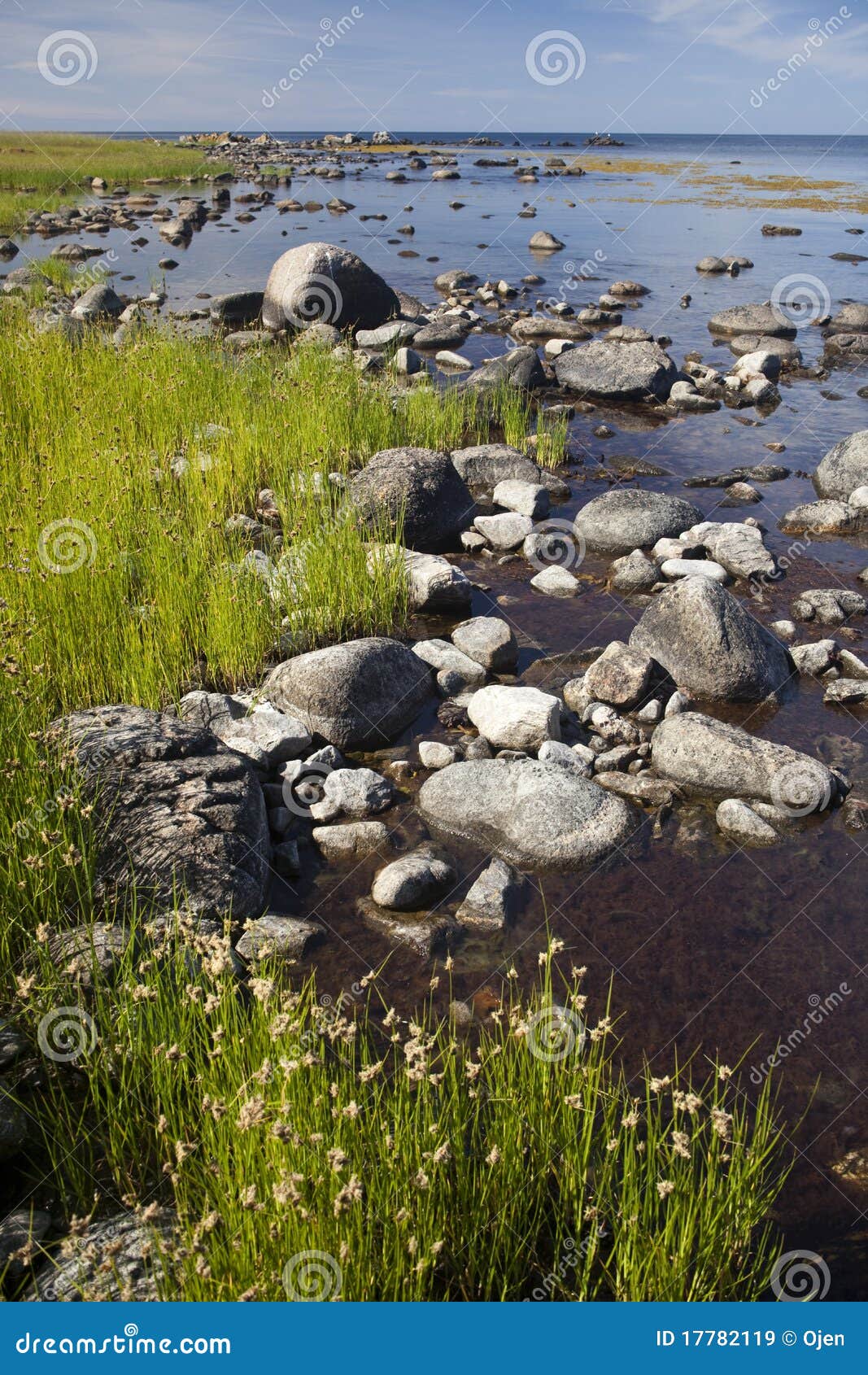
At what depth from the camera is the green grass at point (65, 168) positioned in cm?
3988

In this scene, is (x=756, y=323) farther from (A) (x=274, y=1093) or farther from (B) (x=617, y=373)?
(A) (x=274, y=1093)

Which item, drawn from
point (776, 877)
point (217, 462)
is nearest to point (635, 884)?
point (776, 877)

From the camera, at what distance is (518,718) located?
7164mm

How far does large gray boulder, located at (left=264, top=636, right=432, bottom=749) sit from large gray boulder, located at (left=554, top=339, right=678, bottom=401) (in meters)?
10.5

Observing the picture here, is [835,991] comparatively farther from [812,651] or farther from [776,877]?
[812,651]

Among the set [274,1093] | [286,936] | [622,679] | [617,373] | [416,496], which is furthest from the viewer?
[617,373]

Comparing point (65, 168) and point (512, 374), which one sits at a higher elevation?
point (65, 168)

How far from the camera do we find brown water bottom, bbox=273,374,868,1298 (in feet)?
14.7

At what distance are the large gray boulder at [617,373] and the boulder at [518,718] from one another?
1057 cm

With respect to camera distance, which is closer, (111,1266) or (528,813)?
(111,1266)

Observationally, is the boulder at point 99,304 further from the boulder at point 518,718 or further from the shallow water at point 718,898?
the boulder at point 518,718

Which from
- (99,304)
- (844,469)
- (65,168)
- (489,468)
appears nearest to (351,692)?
(489,468)

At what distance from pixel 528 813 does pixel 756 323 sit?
18791 millimetres

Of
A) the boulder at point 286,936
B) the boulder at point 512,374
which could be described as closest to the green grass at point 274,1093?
the boulder at point 286,936
